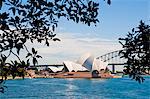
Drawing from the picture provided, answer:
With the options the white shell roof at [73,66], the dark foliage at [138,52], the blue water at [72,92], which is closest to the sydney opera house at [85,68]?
the white shell roof at [73,66]

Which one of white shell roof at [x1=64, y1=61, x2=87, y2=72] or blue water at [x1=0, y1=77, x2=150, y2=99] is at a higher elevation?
white shell roof at [x1=64, y1=61, x2=87, y2=72]

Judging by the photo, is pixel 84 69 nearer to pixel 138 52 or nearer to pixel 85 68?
pixel 85 68

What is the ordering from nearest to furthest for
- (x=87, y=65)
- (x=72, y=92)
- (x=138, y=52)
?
(x=138, y=52), (x=72, y=92), (x=87, y=65)

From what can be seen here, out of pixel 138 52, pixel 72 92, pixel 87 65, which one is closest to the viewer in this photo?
pixel 138 52

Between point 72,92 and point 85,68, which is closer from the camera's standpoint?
point 72,92

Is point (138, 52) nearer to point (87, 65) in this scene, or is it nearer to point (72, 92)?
point (72, 92)

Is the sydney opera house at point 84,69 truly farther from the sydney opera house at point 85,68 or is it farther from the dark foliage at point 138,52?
the dark foliage at point 138,52

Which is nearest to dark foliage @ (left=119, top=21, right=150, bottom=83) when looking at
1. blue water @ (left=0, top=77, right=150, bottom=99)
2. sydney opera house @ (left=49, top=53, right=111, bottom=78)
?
blue water @ (left=0, top=77, right=150, bottom=99)

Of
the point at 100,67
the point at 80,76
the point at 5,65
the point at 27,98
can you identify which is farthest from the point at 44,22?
the point at 80,76

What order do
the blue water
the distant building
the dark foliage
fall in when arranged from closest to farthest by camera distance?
the dark foliage < the blue water < the distant building

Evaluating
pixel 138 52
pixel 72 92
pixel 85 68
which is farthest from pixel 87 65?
pixel 138 52

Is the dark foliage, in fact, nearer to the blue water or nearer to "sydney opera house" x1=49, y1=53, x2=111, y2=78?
the blue water

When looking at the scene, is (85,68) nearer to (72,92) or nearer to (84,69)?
(84,69)

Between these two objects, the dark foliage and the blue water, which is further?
the blue water
